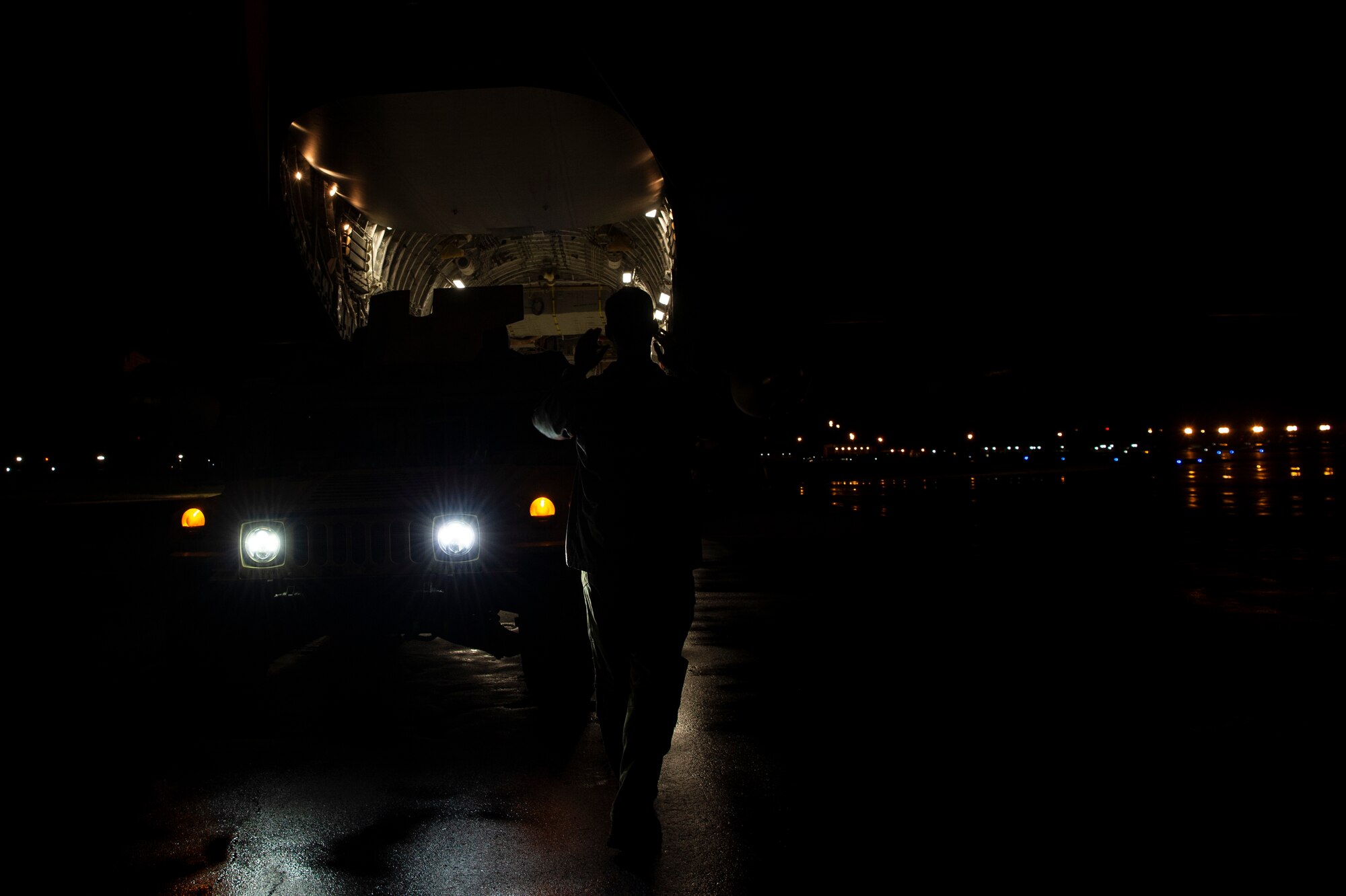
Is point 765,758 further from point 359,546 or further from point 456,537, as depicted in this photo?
point 359,546

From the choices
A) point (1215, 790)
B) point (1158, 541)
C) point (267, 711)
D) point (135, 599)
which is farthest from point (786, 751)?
point (1158, 541)

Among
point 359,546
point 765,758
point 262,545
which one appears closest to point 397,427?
point 359,546

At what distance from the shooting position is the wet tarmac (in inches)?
115

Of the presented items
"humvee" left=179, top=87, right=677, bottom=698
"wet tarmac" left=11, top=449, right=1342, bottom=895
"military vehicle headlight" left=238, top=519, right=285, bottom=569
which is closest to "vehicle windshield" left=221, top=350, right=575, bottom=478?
"humvee" left=179, top=87, right=677, bottom=698

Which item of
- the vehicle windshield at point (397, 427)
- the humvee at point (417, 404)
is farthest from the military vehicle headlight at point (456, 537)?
the vehicle windshield at point (397, 427)

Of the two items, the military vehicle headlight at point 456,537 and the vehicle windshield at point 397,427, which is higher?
the vehicle windshield at point 397,427

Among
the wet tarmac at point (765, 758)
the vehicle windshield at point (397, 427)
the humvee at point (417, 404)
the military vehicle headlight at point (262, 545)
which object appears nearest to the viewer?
the wet tarmac at point (765, 758)

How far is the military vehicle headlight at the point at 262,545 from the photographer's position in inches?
200

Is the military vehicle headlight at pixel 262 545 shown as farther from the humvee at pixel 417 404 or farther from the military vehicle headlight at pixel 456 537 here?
the military vehicle headlight at pixel 456 537

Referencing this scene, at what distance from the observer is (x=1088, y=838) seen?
3049mm

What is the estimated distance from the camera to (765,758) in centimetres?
395

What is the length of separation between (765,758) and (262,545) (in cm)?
310

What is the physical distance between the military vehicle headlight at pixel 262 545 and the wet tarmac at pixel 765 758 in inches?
31.4

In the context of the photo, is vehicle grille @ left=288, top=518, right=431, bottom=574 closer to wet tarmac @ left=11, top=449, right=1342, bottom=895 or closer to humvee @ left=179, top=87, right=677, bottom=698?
humvee @ left=179, top=87, right=677, bottom=698
